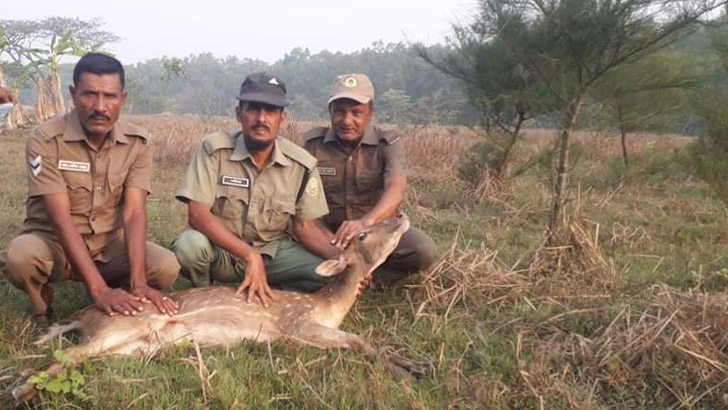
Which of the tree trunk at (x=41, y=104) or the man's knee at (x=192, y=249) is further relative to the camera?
the tree trunk at (x=41, y=104)

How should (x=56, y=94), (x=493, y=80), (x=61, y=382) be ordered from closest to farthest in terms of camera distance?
(x=61, y=382) → (x=493, y=80) → (x=56, y=94)

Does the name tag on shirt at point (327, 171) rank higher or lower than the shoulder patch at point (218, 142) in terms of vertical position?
lower

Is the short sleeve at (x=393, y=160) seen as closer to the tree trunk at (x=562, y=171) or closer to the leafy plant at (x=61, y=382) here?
the tree trunk at (x=562, y=171)

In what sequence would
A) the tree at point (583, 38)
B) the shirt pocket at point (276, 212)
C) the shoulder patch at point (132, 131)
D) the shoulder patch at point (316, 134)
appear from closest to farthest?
1. the shoulder patch at point (132, 131)
2. the shirt pocket at point (276, 212)
3. the shoulder patch at point (316, 134)
4. the tree at point (583, 38)

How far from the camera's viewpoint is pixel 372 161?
203 inches

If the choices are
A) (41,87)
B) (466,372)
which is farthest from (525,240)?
(41,87)

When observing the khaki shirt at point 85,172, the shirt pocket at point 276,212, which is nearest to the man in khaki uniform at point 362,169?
the shirt pocket at point 276,212

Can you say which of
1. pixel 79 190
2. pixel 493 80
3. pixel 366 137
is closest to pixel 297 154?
pixel 366 137

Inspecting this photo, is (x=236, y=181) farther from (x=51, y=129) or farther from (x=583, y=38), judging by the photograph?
(x=583, y=38)

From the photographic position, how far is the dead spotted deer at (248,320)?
3.62 meters

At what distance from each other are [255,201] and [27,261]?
56.0 inches

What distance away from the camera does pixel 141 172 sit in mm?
4348

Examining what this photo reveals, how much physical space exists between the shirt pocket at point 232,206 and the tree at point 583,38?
2430mm

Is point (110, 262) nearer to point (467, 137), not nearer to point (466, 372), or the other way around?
point (466, 372)
